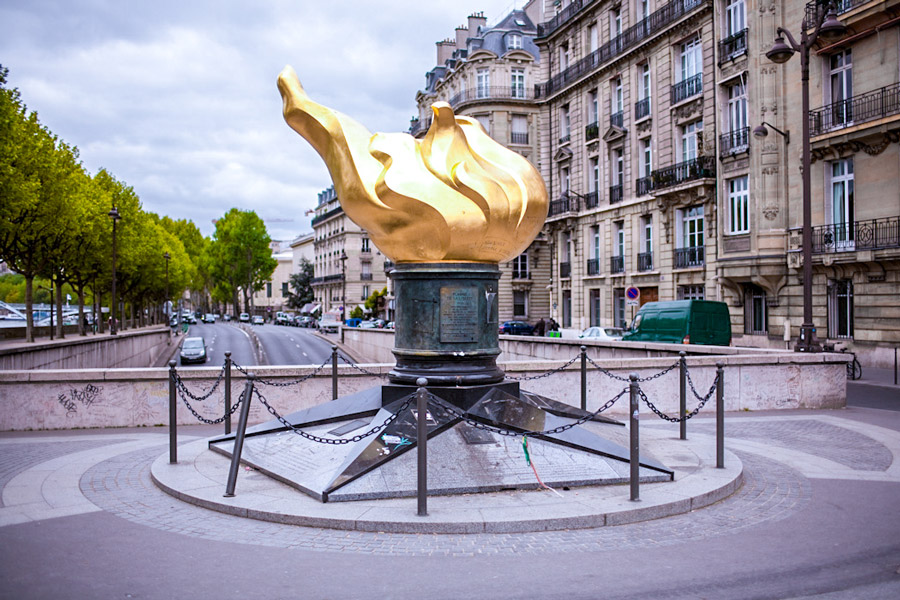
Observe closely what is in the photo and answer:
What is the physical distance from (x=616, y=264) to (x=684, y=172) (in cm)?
731

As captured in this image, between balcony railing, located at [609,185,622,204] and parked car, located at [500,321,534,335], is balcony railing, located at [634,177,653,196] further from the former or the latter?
parked car, located at [500,321,534,335]

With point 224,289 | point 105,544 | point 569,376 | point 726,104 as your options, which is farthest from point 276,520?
point 224,289

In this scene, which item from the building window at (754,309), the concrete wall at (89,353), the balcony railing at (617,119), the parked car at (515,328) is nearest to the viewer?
the concrete wall at (89,353)

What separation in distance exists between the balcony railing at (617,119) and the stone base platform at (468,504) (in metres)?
33.0

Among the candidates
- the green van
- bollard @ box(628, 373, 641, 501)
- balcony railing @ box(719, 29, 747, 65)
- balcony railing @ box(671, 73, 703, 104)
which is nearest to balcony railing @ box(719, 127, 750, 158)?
balcony railing @ box(719, 29, 747, 65)

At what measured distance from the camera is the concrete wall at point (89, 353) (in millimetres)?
20688

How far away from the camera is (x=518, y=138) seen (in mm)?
53875

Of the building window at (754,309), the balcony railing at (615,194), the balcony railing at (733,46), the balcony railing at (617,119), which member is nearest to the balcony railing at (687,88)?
the balcony railing at (733,46)

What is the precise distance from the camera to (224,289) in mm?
116250

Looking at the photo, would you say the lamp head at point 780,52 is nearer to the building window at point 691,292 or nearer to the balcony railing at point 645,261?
the building window at point 691,292

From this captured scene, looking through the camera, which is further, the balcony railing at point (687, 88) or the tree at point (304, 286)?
the tree at point (304, 286)

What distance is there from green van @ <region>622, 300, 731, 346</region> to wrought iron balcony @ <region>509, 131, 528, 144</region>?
29.3m

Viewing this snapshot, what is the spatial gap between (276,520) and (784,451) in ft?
22.8

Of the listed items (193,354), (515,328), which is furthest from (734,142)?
(193,354)
